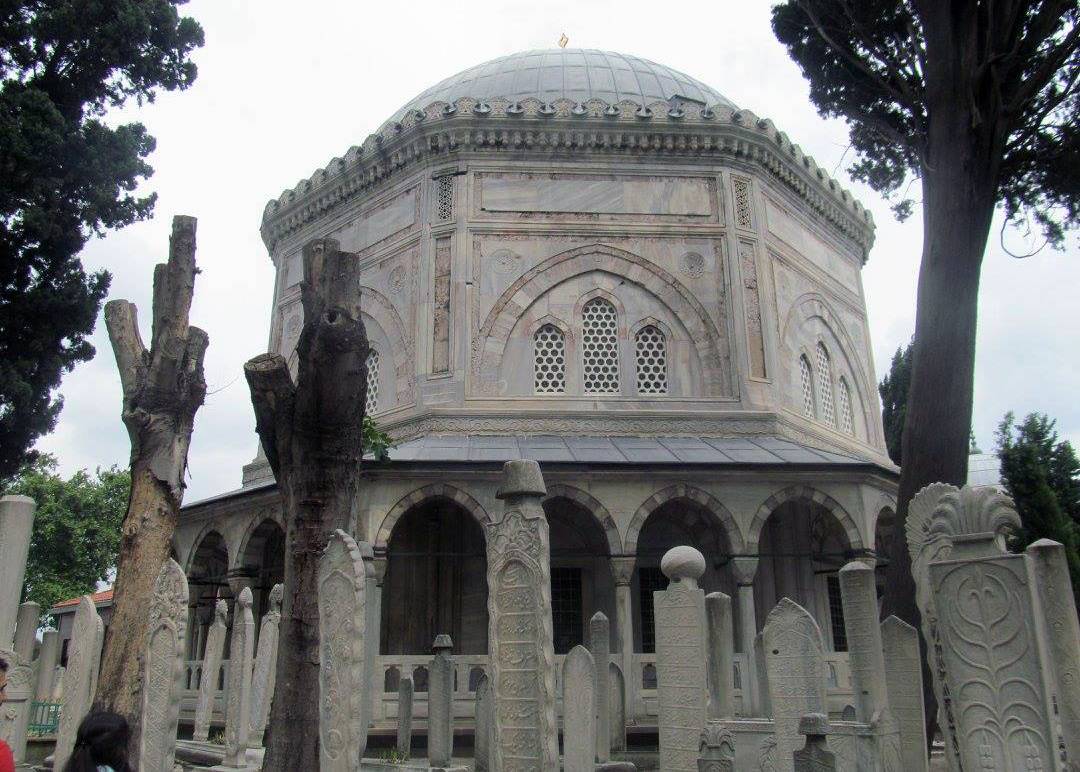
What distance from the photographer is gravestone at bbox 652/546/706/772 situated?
216 inches

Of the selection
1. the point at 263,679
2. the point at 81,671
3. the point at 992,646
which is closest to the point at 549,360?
the point at 263,679

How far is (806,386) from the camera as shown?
51.5ft

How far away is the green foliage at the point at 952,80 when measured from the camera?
31.6 ft

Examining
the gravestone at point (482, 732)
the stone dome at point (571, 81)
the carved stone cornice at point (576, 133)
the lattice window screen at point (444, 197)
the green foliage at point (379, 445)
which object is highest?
the stone dome at point (571, 81)

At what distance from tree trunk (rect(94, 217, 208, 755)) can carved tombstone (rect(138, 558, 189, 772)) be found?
34 centimetres

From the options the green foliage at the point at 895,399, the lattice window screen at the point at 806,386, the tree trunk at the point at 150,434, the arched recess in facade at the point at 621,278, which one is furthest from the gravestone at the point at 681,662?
the green foliage at the point at 895,399

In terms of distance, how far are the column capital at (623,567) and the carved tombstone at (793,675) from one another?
5.81 metres

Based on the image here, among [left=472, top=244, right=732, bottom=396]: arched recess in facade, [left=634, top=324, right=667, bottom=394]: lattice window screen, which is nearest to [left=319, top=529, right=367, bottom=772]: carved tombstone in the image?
[left=472, top=244, right=732, bottom=396]: arched recess in facade

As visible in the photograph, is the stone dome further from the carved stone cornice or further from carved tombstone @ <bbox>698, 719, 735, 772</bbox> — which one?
carved tombstone @ <bbox>698, 719, 735, 772</bbox>

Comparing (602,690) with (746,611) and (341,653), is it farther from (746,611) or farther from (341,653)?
(746,611)

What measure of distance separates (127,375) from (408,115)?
9.21 metres

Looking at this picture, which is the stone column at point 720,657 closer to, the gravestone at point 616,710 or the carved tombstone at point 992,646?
the gravestone at point 616,710

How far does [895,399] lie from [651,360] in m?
13.8

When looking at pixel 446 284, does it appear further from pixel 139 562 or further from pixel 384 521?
pixel 139 562
